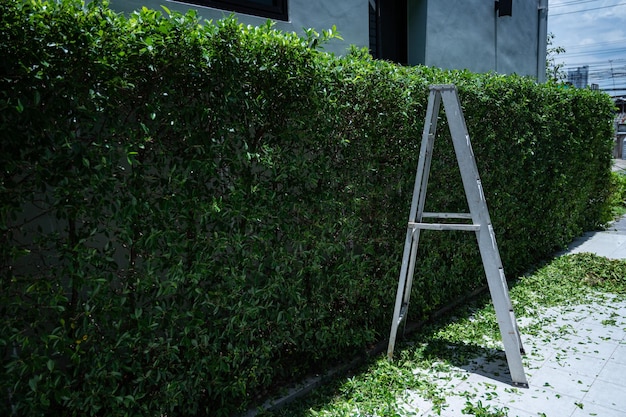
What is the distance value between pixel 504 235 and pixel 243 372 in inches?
169

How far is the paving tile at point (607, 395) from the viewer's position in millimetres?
3549

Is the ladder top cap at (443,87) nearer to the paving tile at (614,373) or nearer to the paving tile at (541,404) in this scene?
the paving tile at (541,404)

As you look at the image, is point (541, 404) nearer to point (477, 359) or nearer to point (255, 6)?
point (477, 359)

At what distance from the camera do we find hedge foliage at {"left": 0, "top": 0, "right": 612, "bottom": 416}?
2355 mm

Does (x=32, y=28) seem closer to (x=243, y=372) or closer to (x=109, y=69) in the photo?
(x=109, y=69)

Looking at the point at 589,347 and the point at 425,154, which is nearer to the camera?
the point at 425,154

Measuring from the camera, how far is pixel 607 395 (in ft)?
12.1

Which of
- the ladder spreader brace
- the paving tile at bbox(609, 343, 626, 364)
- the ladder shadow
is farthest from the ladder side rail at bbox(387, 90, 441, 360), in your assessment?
the paving tile at bbox(609, 343, 626, 364)

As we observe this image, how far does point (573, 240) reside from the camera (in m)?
9.02

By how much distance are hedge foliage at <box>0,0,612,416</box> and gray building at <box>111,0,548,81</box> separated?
1450 mm

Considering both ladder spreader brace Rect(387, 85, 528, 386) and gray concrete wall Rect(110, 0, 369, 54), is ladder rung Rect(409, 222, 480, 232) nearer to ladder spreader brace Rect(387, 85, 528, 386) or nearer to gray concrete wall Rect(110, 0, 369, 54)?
ladder spreader brace Rect(387, 85, 528, 386)

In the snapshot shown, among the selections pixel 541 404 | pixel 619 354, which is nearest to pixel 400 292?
pixel 541 404

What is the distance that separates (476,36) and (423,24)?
63.6 inches

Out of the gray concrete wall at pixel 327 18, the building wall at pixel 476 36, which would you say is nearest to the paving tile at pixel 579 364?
the gray concrete wall at pixel 327 18
